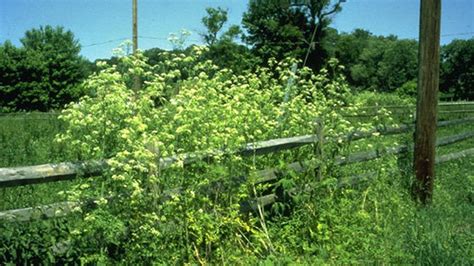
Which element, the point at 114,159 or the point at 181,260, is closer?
the point at 114,159

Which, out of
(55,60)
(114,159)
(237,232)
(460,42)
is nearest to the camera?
(114,159)

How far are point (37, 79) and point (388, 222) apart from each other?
175 feet

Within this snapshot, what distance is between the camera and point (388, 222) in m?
6.29

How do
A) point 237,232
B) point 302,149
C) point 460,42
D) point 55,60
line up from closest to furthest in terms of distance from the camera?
point 237,232 < point 302,149 < point 55,60 < point 460,42

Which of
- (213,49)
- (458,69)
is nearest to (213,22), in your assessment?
(213,49)

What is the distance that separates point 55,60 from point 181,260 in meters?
55.6

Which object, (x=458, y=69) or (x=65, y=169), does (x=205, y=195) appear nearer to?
(x=65, y=169)

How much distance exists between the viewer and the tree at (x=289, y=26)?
57.2 m

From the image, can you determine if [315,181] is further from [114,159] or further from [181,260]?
[114,159]

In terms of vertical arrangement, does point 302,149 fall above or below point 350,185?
above

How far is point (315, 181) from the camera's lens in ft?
20.1

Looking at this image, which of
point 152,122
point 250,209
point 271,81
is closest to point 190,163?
point 152,122

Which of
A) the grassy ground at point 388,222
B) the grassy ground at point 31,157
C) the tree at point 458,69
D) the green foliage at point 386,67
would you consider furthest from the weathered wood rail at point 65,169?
the green foliage at point 386,67

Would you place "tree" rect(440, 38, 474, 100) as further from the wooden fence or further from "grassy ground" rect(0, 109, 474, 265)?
the wooden fence
